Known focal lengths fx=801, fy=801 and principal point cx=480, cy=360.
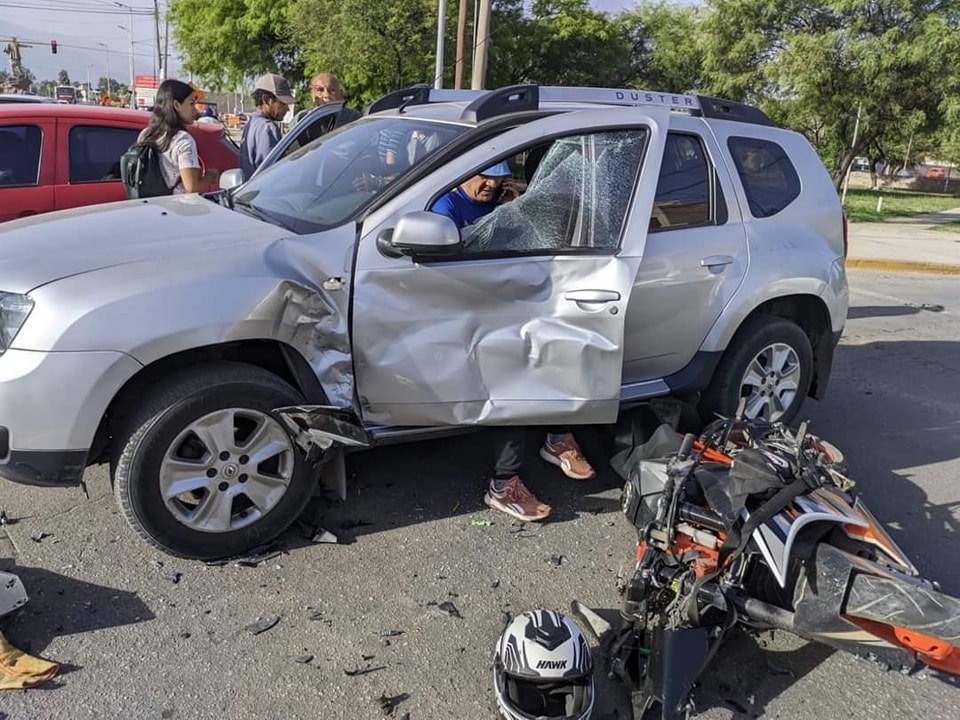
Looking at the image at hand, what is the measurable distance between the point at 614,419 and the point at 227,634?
1850mm

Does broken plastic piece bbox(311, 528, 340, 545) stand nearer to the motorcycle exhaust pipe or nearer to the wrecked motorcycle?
the wrecked motorcycle

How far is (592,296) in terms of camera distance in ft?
11.4

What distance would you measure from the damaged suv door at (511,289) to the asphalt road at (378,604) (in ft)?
1.96

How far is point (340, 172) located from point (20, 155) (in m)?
4.04

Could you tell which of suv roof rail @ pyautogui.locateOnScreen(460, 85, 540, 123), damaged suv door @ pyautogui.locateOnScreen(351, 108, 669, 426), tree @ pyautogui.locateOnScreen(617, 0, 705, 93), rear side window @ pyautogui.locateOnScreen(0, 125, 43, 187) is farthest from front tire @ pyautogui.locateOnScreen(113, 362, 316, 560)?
tree @ pyautogui.locateOnScreen(617, 0, 705, 93)

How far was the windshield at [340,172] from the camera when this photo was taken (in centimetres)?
352

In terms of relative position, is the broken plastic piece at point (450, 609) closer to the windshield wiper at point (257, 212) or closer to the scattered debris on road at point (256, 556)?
the scattered debris on road at point (256, 556)

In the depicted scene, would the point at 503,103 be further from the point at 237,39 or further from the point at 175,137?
the point at 237,39

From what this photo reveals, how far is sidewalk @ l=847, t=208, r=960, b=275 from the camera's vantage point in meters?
13.0

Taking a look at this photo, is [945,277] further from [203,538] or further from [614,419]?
[203,538]

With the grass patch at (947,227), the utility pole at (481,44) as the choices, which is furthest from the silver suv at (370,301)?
the grass patch at (947,227)

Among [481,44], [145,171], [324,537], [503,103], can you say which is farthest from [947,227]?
[324,537]

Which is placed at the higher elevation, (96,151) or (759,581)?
(96,151)

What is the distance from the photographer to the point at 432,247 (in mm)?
3166
